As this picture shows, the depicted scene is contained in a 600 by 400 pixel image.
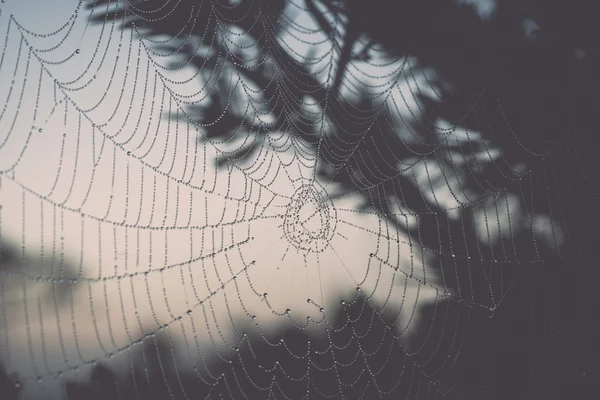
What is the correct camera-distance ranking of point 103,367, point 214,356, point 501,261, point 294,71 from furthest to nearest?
point 501,261 → point 294,71 → point 214,356 → point 103,367

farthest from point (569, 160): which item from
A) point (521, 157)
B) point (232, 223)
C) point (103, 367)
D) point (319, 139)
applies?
point (103, 367)

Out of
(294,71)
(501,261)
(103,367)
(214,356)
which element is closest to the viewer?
(103,367)

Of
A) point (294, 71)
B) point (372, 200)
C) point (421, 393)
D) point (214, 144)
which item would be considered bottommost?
point (421, 393)

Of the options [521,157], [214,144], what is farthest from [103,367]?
[521,157]

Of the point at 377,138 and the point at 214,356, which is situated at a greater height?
the point at 377,138

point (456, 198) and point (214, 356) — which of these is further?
point (456, 198)

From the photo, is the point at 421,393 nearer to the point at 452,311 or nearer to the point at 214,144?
the point at 452,311

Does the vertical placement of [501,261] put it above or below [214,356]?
above

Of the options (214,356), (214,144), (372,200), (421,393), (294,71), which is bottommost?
(421,393)

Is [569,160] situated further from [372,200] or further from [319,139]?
[319,139]
